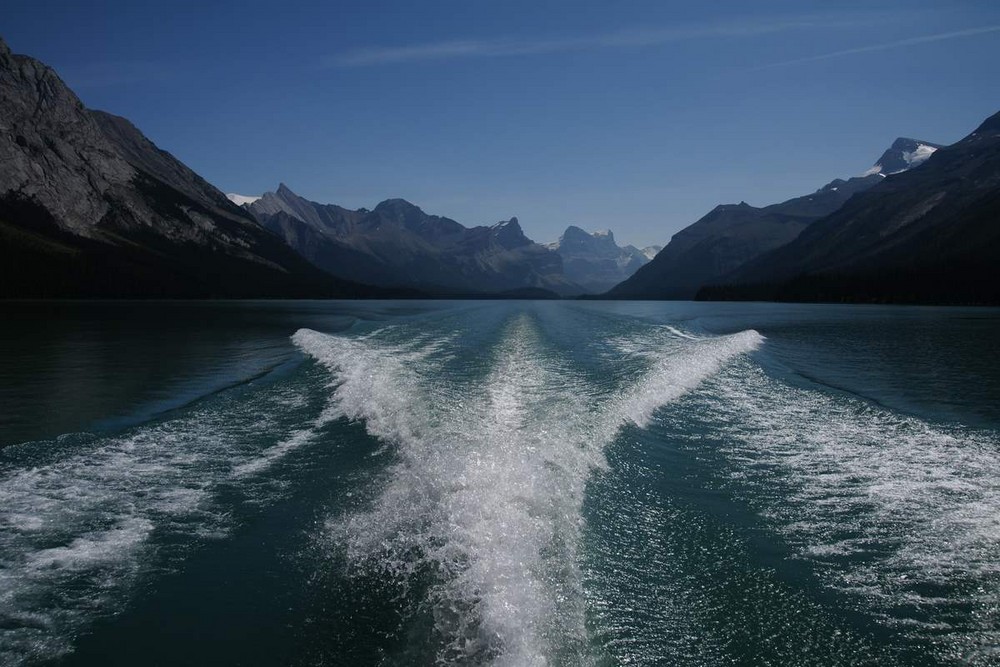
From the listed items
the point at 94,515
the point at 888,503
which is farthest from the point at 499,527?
the point at 888,503

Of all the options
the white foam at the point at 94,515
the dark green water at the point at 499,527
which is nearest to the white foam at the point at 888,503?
the dark green water at the point at 499,527

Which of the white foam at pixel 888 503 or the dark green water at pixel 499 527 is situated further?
the white foam at pixel 888 503

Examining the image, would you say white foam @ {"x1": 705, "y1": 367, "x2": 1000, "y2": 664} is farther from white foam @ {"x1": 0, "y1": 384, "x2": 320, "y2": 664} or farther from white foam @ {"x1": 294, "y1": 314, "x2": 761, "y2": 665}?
white foam @ {"x1": 0, "y1": 384, "x2": 320, "y2": 664}

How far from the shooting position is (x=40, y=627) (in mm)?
6492

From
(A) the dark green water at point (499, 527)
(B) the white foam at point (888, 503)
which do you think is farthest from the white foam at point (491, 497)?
(B) the white foam at point (888, 503)

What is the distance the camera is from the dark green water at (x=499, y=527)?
643 centimetres

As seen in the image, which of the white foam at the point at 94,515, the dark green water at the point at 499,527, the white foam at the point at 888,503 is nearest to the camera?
the dark green water at the point at 499,527

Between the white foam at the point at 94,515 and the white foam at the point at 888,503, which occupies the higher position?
the white foam at the point at 888,503

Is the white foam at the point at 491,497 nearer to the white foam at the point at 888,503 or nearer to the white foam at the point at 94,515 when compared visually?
the white foam at the point at 94,515

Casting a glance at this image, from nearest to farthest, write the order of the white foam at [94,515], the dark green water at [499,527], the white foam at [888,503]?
1. the dark green water at [499,527]
2. the white foam at [94,515]
3. the white foam at [888,503]

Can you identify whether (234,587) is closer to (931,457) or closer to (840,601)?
(840,601)

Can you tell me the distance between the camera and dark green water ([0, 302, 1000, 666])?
21.1 ft

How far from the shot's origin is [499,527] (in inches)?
341

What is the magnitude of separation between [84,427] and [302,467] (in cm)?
790
